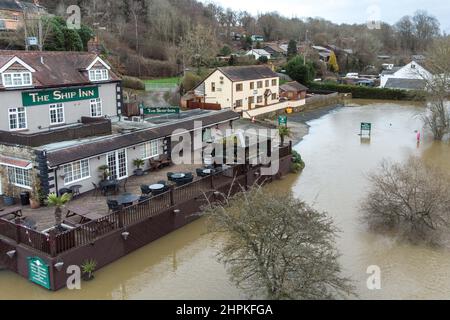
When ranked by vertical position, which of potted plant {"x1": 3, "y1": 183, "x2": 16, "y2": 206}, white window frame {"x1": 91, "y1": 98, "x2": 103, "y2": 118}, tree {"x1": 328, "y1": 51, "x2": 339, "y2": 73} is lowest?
potted plant {"x1": 3, "y1": 183, "x2": 16, "y2": 206}

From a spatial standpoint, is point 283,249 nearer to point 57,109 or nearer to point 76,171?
point 76,171

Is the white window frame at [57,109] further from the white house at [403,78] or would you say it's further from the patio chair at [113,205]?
the white house at [403,78]

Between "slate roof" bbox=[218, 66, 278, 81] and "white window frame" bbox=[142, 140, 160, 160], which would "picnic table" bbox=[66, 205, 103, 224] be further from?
"slate roof" bbox=[218, 66, 278, 81]

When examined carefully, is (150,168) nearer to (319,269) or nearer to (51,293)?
(51,293)

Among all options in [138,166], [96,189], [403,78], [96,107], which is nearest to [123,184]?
[96,189]

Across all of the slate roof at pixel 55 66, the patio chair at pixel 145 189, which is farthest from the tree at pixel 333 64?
the patio chair at pixel 145 189

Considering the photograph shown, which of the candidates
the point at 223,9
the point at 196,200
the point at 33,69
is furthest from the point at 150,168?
the point at 223,9

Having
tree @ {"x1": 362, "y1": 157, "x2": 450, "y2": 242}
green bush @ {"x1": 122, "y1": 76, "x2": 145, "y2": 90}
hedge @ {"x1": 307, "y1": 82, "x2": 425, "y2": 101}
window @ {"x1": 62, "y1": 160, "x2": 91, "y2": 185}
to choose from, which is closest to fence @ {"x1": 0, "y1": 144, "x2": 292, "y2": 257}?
window @ {"x1": 62, "y1": 160, "x2": 91, "y2": 185}
